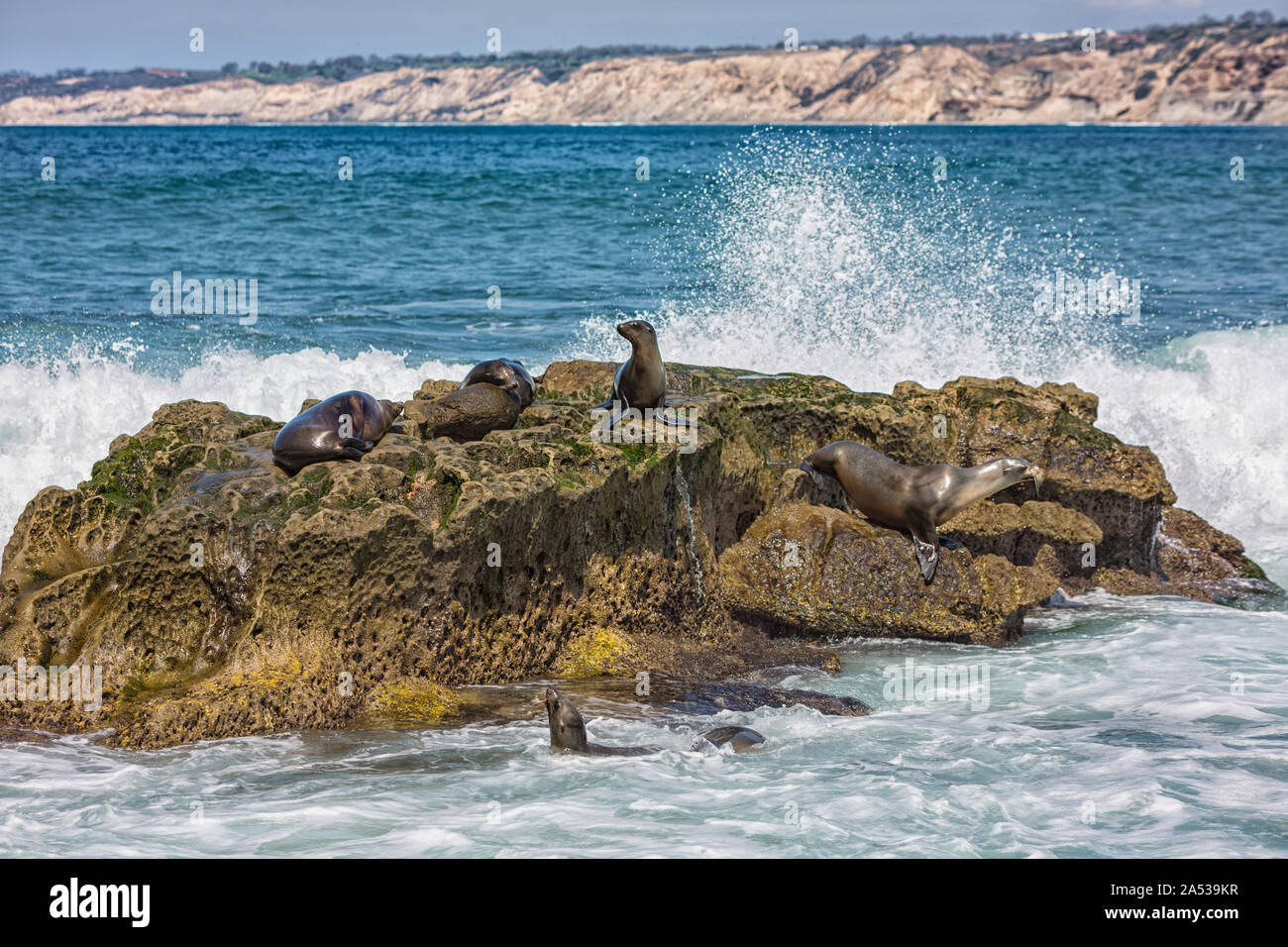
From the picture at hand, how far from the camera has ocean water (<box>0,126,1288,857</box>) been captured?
529cm

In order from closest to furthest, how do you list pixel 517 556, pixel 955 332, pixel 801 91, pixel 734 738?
pixel 734 738 → pixel 517 556 → pixel 955 332 → pixel 801 91

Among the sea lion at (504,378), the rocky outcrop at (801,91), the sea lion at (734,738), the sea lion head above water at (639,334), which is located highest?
the rocky outcrop at (801,91)

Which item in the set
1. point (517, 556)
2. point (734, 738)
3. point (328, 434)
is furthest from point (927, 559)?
point (328, 434)

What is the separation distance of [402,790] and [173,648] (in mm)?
1692

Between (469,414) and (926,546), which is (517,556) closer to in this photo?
(469,414)

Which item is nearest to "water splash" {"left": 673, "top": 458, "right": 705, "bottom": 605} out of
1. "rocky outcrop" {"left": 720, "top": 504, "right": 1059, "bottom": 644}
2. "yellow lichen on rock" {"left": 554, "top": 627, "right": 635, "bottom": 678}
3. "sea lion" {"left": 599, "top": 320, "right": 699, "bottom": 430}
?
"rocky outcrop" {"left": 720, "top": 504, "right": 1059, "bottom": 644}

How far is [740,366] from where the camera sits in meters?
13.4

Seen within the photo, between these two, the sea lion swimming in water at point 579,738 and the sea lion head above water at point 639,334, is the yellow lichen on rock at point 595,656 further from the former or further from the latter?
the sea lion head above water at point 639,334

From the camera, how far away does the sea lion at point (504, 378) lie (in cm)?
770

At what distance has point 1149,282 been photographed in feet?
65.0

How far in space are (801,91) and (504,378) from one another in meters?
89.4

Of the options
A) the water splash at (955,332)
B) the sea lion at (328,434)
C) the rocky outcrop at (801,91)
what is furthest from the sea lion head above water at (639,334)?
the rocky outcrop at (801,91)
